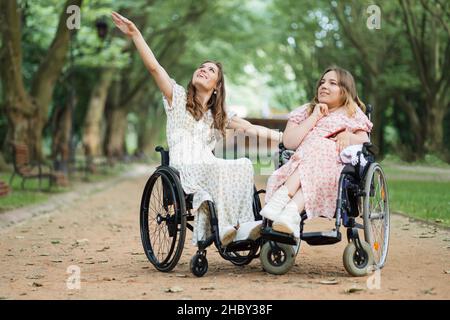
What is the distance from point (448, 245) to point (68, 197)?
9363 mm

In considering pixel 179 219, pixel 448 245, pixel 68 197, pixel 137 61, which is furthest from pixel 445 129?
pixel 179 219

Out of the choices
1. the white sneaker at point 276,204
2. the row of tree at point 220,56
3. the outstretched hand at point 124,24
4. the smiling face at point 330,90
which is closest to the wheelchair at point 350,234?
the white sneaker at point 276,204

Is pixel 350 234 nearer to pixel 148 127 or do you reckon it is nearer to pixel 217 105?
pixel 217 105

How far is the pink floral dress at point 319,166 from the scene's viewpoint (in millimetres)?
6230

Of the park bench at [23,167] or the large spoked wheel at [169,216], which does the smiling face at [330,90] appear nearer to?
the large spoked wheel at [169,216]

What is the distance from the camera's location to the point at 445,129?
30781mm

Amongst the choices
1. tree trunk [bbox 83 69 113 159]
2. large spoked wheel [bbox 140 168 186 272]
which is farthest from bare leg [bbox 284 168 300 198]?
tree trunk [bbox 83 69 113 159]

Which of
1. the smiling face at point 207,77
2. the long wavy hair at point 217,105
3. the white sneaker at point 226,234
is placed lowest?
the white sneaker at point 226,234

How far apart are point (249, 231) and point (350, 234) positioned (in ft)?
2.34

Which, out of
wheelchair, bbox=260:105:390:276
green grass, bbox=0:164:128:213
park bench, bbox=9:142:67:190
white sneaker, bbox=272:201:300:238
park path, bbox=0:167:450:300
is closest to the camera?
park path, bbox=0:167:450:300

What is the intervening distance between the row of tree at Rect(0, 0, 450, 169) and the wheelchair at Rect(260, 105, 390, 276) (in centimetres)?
1116

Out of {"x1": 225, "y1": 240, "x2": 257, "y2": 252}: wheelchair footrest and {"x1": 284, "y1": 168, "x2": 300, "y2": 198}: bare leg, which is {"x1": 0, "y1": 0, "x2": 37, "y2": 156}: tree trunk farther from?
{"x1": 284, "y1": 168, "x2": 300, "y2": 198}: bare leg

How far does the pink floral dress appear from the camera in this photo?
623 cm
